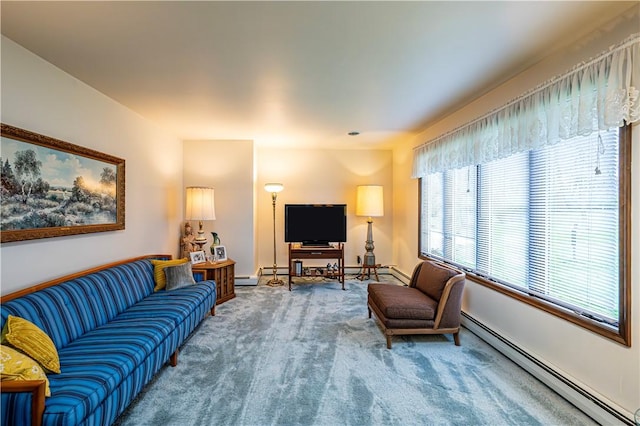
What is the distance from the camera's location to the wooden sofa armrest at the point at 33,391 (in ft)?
4.25

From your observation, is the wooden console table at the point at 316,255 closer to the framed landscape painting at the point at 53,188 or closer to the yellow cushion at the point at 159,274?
the yellow cushion at the point at 159,274

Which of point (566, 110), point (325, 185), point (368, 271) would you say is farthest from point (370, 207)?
point (566, 110)

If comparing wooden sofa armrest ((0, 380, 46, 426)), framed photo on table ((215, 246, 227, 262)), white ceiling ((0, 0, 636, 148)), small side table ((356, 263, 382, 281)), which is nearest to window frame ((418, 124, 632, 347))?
white ceiling ((0, 0, 636, 148))

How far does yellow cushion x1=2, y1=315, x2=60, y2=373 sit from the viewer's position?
158cm

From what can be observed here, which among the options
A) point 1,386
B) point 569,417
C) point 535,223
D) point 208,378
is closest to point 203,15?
point 1,386

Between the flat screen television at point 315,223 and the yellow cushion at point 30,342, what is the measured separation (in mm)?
3706

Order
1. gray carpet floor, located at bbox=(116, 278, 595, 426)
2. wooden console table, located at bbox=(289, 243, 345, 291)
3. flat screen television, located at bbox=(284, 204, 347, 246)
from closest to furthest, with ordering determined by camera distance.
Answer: gray carpet floor, located at bbox=(116, 278, 595, 426) → wooden console table, located at bbox=(289, 243, 345, 291) → flat screen television, located at bbox=(284, 204, 347, 246)

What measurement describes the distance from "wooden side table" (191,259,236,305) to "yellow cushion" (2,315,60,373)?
6.96 feet

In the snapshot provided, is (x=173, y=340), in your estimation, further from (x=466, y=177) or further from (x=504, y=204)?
(x=466, y=177)

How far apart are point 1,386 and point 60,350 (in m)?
0.65

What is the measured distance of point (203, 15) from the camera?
66.4 inches

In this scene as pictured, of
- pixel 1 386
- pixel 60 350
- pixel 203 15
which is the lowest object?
pixel 60 350

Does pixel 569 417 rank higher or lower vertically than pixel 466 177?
lower

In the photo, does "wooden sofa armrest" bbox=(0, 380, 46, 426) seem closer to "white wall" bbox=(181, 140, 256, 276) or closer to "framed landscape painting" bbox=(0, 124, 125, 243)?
"framed landscape painting" bbox=(0, 124, 125, 243)
